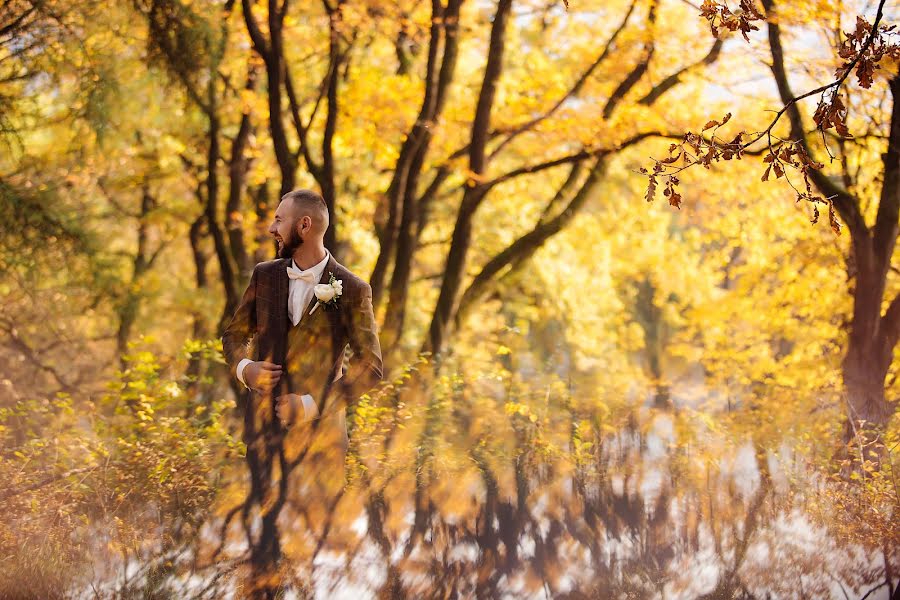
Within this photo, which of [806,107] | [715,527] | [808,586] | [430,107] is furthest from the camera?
[806,107]

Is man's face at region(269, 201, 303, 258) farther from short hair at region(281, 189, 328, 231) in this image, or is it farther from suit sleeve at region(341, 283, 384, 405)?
suit sleeve at region(341, 283, 384, 405)

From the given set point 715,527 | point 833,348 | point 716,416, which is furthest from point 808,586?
point 833,348

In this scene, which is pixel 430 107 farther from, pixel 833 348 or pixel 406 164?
pixel 833 348

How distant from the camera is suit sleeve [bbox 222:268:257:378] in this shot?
13.1 feet

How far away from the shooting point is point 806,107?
9039 mm

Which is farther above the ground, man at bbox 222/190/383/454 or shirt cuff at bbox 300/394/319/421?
man at bbox 222/190/383/454

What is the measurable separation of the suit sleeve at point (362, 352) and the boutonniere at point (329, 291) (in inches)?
4.0

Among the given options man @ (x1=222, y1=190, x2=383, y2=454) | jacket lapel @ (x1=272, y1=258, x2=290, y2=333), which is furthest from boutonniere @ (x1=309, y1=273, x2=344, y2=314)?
jacket lapel @ (x1=272, y1=258, x2=290, y2=333)

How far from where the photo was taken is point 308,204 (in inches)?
150

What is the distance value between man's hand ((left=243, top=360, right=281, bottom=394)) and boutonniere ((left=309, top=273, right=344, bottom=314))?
0.34 m

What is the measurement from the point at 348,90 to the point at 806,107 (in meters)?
5.66

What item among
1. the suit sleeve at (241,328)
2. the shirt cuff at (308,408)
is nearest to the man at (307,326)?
the suit sleeve at (241,328)

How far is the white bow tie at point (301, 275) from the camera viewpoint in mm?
3932

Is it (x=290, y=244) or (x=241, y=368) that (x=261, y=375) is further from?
(x=290, y=244)
